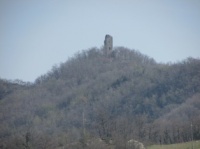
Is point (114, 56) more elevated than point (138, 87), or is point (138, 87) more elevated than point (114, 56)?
point (114, 56)

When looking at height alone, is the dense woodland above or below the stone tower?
below

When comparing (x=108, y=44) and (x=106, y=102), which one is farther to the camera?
(x=108, y=44)

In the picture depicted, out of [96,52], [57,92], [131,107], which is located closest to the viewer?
[131,107]

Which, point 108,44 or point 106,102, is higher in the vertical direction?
point 108,44

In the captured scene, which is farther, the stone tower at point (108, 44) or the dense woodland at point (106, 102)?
the stone tower at point (108, 44)

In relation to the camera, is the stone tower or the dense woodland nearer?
the dense woodland

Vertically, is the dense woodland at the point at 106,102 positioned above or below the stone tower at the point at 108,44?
below

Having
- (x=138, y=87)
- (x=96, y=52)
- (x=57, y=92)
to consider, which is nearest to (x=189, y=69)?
(x=138, y=87)

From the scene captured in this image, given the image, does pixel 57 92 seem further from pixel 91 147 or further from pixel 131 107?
pixel 91 147
